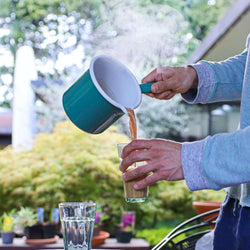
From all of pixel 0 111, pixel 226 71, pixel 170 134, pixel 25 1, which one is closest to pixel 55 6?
pixel 25 1

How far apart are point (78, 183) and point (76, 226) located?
129 inches

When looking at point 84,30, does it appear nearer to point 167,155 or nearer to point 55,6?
point 55,6

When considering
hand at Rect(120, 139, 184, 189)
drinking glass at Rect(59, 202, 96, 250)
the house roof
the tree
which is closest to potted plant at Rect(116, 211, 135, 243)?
the house roof

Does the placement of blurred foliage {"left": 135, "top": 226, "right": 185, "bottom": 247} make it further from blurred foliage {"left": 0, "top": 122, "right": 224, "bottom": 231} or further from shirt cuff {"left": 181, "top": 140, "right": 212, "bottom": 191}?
shirt cuff {"left": 181, "top": 140, "right": 212, "bottom": 191}

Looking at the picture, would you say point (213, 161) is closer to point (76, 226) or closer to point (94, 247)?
point (76, 226)

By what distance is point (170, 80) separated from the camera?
1271mm

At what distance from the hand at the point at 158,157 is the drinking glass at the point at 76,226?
21 cm

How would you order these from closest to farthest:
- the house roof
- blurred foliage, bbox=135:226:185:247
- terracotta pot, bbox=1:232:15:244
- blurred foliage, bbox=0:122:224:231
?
terracotta pot, bbox=1:232:15:244 < the house roof < blurred foliage, bbox=135:226:185:247 < blurred foliage, bbox=0:122:224:231

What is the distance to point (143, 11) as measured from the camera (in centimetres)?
790

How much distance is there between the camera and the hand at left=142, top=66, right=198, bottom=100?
1257 mm

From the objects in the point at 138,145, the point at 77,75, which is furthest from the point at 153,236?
the point at 77,75

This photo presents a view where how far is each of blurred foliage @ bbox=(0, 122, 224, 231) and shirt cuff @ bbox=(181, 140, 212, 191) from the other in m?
3.36

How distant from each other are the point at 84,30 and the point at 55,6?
0.91 meters

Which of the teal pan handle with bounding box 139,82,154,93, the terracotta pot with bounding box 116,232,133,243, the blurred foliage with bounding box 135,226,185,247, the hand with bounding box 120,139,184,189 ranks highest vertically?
the teal pan handle with bounding box 139,82,154,93
